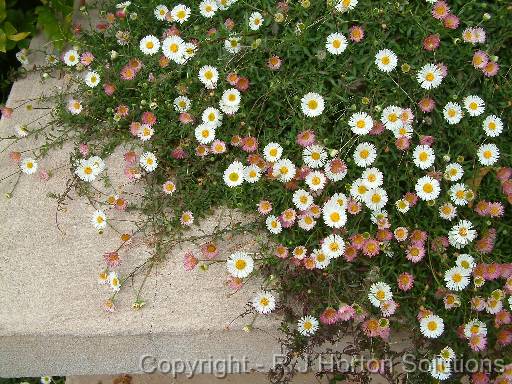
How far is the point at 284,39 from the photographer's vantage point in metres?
2.34

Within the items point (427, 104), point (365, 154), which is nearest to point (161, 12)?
point (365, 154)

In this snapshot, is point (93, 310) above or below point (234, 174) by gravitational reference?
below

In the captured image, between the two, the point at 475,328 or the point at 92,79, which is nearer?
the point at 475,328

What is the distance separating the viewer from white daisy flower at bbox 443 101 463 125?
2.27m

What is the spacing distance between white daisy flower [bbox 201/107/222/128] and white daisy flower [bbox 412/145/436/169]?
811 millimetres

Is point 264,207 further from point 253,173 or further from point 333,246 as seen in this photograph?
point 333,246

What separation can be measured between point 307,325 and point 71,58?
1655mm

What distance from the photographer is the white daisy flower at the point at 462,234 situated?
216 cm

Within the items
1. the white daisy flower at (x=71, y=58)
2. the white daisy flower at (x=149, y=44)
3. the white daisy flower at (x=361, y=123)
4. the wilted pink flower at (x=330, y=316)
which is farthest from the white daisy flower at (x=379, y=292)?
the white daisy flower at (x=71, y=58)

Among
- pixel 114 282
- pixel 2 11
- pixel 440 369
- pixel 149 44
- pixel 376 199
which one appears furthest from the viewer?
pixel 2 11

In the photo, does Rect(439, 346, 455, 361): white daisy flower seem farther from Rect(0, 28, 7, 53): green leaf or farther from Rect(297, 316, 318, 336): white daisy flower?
Rect(0, 28, 7, 53): green leaf

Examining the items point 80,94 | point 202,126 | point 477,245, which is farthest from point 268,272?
point 80,94

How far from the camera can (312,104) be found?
2.33 meters

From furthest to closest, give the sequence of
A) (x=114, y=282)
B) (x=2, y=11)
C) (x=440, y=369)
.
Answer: (x=2, y=11)
(x=114, y=282)
(x=440, y=369)
